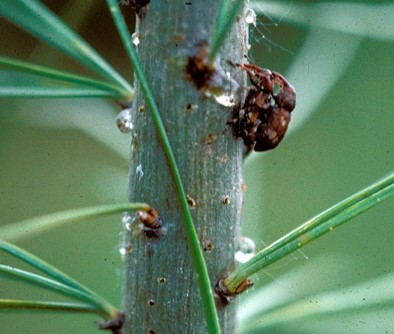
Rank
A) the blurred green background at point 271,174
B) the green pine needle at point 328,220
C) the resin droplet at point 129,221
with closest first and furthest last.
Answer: the green pine needle at point 328,220, the resin droplet at point 129,221, the blurred green background at point 271,174

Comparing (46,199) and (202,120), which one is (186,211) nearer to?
(202,120)

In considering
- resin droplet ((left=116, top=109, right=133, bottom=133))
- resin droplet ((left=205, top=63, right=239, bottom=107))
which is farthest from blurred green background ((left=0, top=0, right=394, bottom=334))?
resin droplet ((left=205, top=63, right=239, bottom=107))

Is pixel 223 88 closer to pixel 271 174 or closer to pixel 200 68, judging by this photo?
pixel 200 68

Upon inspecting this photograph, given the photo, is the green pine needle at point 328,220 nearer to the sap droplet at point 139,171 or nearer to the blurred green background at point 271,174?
the sap droplet at point 139,171

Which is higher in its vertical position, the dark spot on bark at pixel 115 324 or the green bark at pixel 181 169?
the green bark at pixel 181 169

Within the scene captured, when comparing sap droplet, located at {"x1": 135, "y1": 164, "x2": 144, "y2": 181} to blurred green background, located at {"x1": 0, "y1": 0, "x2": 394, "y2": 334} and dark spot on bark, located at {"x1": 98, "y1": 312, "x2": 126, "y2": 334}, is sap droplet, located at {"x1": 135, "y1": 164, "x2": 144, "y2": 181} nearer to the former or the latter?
dark spot on bark, located at {"x1": 98, "y1": 312, "x2": 126, "y2": 334}

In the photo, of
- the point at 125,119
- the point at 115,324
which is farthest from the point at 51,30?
the point at 115,324

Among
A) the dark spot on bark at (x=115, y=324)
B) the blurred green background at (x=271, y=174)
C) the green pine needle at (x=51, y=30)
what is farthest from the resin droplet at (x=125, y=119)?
the blurred green background at (x=271, y=174)

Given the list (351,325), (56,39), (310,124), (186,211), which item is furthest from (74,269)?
(186,211)
